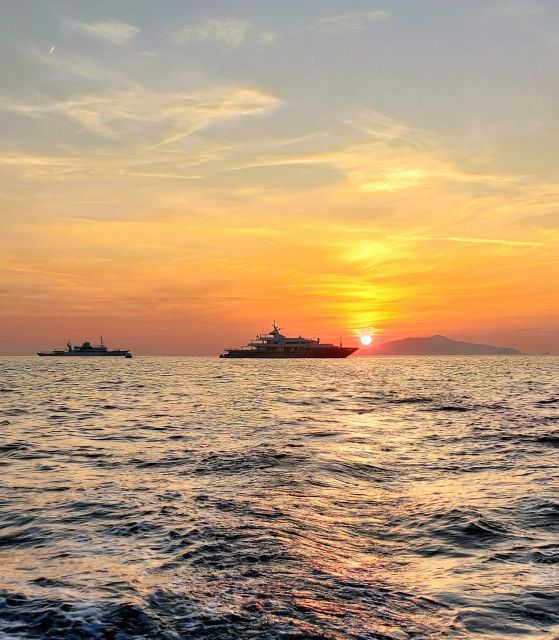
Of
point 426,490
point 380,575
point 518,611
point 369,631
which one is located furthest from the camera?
point 426,490

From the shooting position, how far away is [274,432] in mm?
26297

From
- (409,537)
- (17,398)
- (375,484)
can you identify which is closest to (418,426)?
(375,484)

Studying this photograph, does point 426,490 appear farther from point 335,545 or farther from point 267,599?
point 267,599

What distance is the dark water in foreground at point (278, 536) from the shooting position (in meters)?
7.15

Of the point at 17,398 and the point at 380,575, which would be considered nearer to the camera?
the point at 380,575

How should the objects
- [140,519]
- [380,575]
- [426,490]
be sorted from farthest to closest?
[426,490]
[140,519]
[380,575]

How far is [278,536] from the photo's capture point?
34.5ft

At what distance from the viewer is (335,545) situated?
1029cm

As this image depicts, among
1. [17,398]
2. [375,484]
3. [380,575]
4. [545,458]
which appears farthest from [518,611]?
[17,398]

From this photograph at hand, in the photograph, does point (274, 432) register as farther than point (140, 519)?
Yes

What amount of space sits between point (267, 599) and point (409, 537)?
4451 millimetres

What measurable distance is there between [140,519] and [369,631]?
659cm

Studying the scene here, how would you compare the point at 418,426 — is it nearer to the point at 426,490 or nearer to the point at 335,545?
the point at 426,490

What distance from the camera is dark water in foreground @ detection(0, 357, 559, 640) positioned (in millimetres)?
7152
